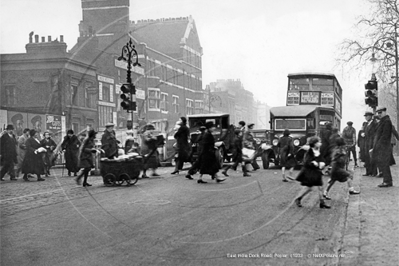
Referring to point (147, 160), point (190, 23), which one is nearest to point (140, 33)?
point (190, 23)

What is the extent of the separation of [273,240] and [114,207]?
3.91m

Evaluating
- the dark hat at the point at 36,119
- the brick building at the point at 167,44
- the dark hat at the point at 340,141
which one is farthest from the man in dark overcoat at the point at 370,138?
the dark hat at the point at 36,119

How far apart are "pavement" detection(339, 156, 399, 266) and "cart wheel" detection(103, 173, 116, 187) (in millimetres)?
6220

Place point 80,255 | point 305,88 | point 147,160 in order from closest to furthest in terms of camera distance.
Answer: point 80,255, point 147,160, point 305,88

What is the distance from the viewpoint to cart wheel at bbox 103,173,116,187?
45.2ft

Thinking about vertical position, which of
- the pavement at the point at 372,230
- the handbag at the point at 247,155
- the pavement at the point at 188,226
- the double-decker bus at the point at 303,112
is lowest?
the pavement at the point at 188,226

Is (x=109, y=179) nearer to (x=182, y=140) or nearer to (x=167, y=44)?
(x=182, y=140)

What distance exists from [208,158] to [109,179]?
266 centimetres

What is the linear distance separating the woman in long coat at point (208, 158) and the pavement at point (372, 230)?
14.5ft

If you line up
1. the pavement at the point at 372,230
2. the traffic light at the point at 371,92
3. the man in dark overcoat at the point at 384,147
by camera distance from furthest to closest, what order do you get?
the traffic light at the point at 371,92 < the man in dark overcoat at the point at 384,147 < the pavement at the point at 372,230

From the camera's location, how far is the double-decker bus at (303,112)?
19.0m

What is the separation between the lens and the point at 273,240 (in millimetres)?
6621

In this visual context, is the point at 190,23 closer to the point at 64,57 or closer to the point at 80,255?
the point at 80,255

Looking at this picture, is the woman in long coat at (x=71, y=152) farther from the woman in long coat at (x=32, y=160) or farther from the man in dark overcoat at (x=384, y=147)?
the man in dark overcoat at (x=384, y=147)
